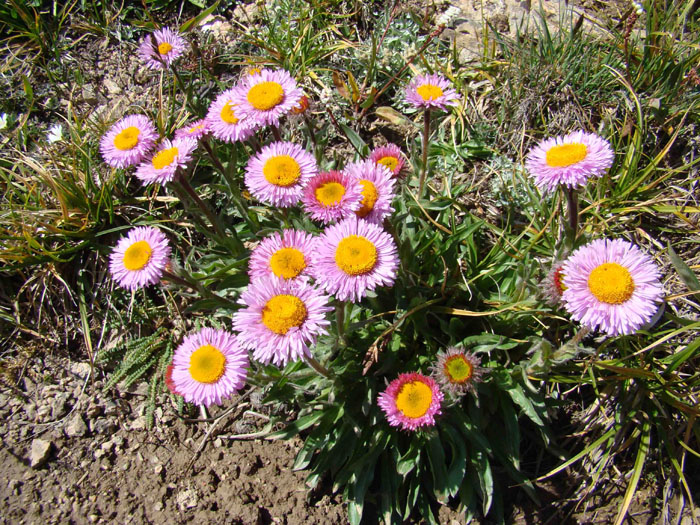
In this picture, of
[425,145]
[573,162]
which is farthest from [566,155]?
[425,145]

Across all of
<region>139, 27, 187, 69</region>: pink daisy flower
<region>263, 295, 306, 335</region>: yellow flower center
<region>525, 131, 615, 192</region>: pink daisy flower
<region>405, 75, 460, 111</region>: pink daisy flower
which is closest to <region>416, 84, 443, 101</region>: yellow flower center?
<region>405, 75, 460, 111</region>: pink daisy flower

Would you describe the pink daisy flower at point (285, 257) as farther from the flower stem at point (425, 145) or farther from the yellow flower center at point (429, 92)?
the yellow flower center at point (429, 92)

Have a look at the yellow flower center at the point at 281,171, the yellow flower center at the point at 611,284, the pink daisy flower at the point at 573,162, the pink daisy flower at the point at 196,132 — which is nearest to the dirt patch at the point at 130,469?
the yellow flower center at the point at 281,171

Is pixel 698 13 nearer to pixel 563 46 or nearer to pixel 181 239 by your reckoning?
pixel 563 46

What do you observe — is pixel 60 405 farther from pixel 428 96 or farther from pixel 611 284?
pixel 611 284

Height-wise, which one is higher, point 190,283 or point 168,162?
point 168,162
